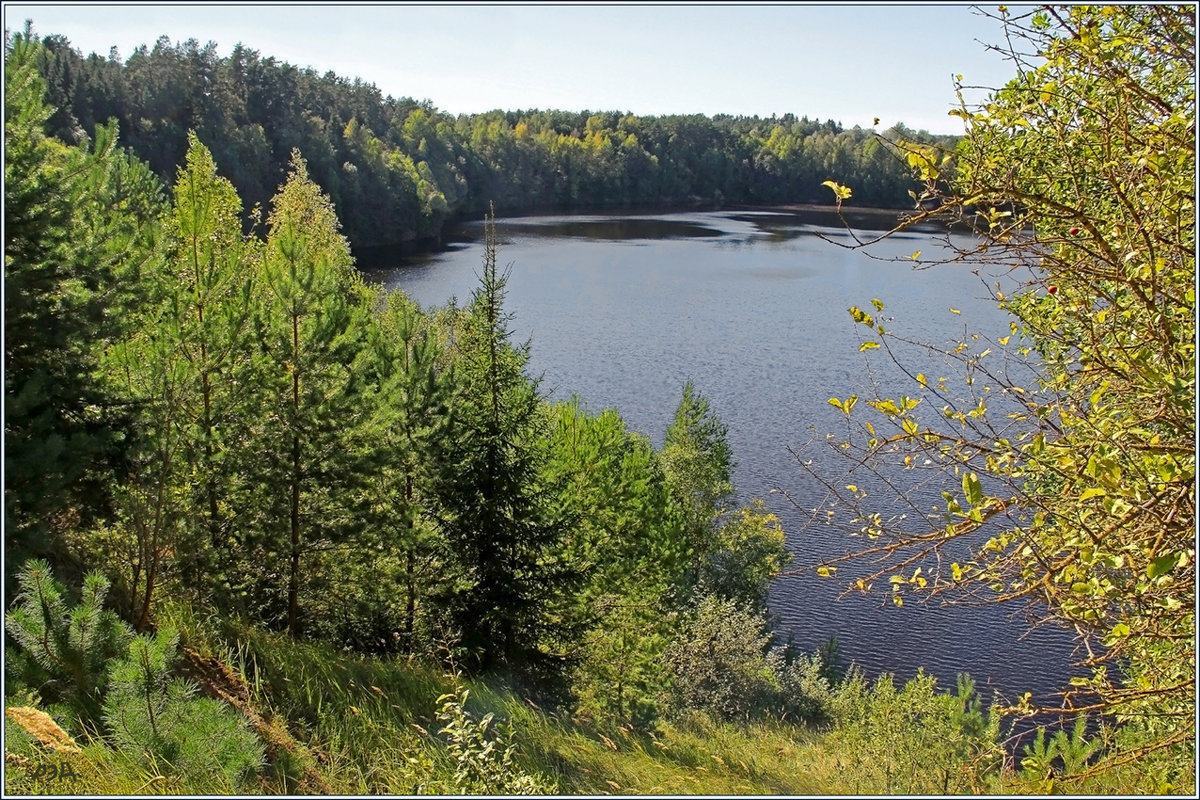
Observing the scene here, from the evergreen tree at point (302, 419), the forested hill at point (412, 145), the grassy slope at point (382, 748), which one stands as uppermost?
the forested hill at point (412, 145)

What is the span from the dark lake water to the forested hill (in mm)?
8294

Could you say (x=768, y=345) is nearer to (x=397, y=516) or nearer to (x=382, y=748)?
(x=397, y=516)

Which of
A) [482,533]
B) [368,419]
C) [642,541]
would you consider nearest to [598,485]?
[642,541]

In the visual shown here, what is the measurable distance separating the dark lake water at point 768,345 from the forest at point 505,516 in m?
1.75

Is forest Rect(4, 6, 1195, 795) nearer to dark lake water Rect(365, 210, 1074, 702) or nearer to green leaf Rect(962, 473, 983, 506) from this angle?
green leaf Rect(962, 473, 983, 506)

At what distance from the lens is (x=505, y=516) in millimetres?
12680

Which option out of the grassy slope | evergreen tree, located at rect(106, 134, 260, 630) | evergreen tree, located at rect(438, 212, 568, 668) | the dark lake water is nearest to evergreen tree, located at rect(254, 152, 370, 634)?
evergreen tree, located at rect(106, 134, 260, 630)

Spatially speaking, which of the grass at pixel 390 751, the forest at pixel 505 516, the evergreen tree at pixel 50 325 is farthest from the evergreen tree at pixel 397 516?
the evergreen tree at pixel 50 325

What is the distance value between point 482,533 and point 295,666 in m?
4.27

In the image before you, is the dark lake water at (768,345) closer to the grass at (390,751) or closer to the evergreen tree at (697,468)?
the evergreen tree at (697,468)

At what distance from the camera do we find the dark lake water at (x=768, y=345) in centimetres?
2164

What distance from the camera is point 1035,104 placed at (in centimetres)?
445

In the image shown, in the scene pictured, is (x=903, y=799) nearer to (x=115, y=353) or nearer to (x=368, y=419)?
(x=115, y=353)

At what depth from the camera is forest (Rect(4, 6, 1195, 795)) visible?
4.27 m
